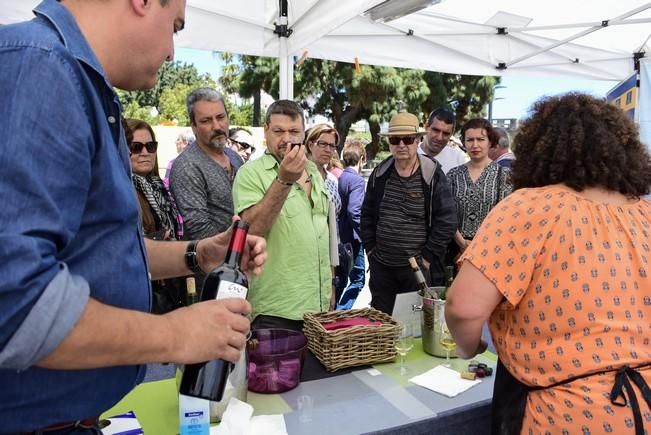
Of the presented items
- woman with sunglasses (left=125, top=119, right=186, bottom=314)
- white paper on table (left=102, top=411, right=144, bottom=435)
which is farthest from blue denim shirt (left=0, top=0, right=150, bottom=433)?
woman with sunglasses (left=125, top=119, right=186, bottom=314)

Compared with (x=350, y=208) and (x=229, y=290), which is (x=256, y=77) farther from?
(x=229, y=290)

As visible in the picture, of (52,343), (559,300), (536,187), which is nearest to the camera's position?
(52,343)

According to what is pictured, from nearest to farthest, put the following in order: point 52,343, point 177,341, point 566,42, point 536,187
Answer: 1. point 52,343
2. point 177,341
3. point 536,187
4. point 566,42

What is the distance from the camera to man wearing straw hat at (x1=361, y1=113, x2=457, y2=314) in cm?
340

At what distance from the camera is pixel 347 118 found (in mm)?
17453

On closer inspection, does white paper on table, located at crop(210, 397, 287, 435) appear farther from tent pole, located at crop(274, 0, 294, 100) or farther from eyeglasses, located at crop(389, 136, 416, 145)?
tent pole, located at crop(274, 0, 294, 100)

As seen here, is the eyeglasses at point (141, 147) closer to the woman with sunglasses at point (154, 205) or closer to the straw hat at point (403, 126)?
the woman with sunglasses at point (154, 205)

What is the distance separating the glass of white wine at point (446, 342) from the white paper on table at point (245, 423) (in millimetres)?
731

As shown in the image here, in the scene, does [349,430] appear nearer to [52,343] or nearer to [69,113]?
[52,343]

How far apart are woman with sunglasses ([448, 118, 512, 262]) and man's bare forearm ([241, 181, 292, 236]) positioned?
6.42ft

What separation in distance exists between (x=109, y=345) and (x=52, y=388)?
7.3 inches

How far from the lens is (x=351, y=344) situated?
5.77 feet

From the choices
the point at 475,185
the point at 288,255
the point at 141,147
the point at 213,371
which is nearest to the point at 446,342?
the point at 288,255

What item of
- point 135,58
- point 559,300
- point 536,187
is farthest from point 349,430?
point 135,58
